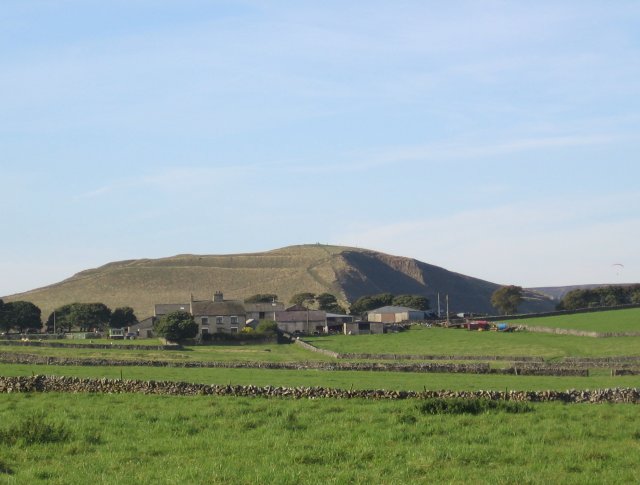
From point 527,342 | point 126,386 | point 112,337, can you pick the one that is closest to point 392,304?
point 112,337

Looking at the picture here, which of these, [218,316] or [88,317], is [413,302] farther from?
[88,317]

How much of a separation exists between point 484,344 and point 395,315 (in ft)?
224

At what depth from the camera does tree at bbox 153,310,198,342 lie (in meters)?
106

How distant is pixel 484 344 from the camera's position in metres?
91.8

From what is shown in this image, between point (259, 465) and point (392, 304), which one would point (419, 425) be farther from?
point (392, 304)

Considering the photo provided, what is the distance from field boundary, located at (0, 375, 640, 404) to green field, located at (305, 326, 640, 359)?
4375 cm

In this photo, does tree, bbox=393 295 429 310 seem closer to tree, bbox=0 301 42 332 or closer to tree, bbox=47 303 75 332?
tree, bbox=47 303 75 332

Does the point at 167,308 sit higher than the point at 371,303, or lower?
lower

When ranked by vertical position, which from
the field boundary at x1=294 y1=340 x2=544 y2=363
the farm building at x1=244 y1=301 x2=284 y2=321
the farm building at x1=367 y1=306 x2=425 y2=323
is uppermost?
the farm building at x1=244 y1=301 x2=284 y2=321

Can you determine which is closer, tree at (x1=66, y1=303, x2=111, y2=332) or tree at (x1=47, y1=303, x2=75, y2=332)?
tree at (x1=66, y1=303, x2=111, y2=332)


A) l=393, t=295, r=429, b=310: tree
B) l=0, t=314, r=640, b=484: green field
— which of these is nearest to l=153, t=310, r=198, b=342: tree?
l=0, t=314, r=640, b=484: green field

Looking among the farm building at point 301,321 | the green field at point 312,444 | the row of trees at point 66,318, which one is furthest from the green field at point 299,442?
the row of trees at point 66,318

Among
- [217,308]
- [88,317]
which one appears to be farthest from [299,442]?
[88,317]

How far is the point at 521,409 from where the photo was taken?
2508cm
